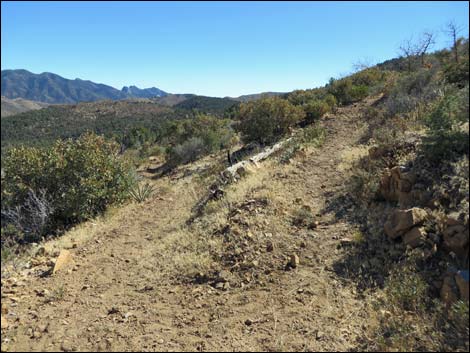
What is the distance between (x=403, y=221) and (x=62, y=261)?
607 cm

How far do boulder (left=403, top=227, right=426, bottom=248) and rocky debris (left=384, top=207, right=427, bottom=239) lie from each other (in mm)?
96

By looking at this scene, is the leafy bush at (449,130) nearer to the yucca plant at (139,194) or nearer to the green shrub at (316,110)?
the yucca plant at (139,194)

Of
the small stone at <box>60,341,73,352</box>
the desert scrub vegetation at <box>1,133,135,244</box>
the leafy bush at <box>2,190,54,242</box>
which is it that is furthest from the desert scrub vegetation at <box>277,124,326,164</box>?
the small stone at <box>60,341,73,352</box>

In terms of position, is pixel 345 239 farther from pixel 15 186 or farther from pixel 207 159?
pixel 207 159

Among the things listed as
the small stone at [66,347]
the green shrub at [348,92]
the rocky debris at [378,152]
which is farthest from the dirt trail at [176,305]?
the green shrub at [348,92]

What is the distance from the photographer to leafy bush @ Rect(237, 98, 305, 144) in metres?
14.4

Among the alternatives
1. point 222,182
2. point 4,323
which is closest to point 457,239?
point 4,323

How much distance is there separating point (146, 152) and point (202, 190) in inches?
635

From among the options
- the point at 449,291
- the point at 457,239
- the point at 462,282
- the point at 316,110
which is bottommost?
the point at 449,291

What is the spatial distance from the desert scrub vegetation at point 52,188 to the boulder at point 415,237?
8.18 metres

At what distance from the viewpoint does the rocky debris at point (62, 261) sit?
19.6ft

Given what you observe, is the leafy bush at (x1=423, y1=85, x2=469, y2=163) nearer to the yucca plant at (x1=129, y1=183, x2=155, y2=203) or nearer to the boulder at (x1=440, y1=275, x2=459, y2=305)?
the boulder at (x1=440, y1=275, x2=459, y2=305)

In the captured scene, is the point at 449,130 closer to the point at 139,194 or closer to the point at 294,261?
the point at 294,261

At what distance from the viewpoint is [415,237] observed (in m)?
4.42
